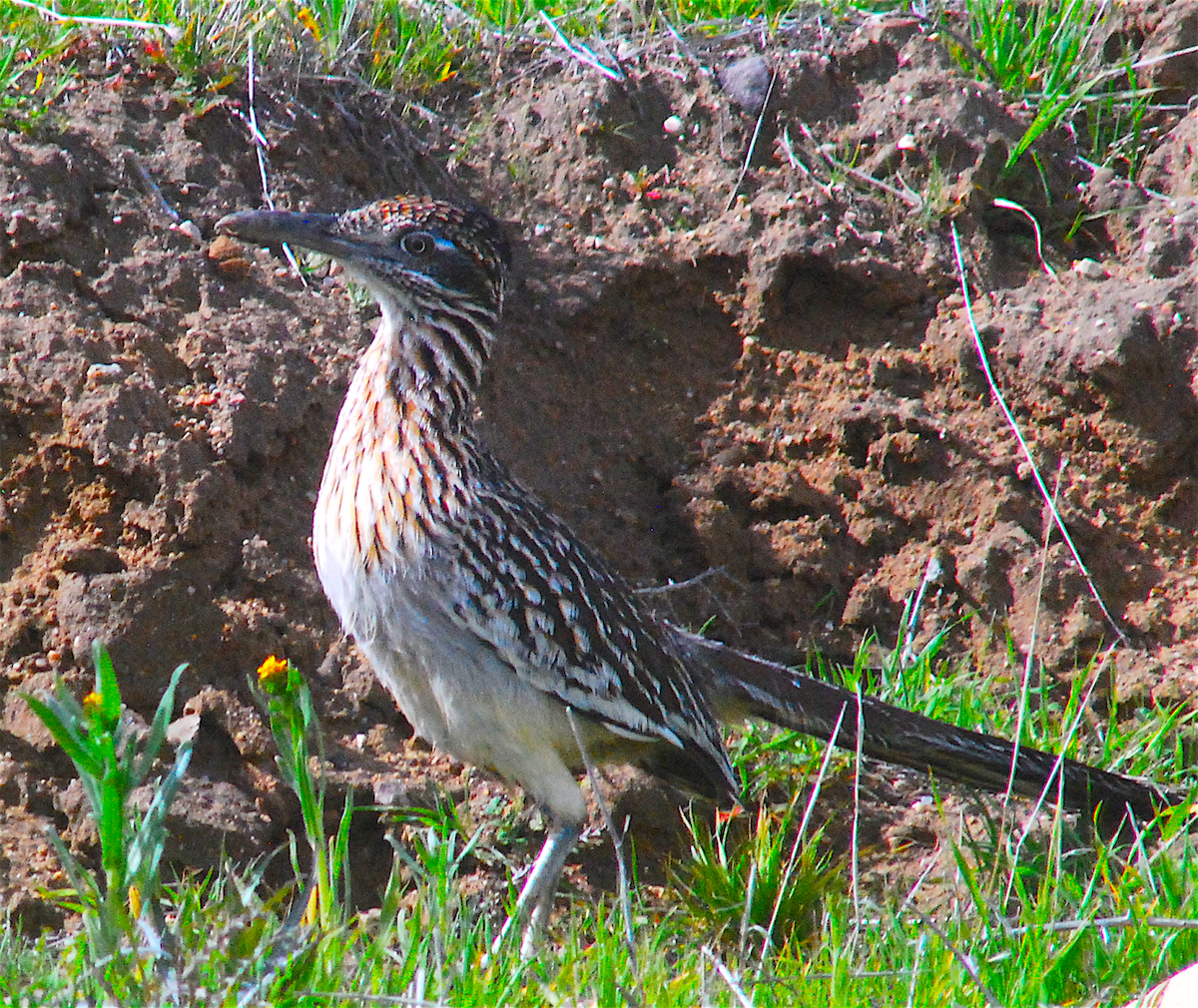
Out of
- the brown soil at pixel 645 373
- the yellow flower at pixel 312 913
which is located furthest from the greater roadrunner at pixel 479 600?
the yellow flower at pixel 312 913

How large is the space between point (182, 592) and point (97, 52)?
2.43 meters

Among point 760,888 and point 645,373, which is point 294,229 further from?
point 760,888

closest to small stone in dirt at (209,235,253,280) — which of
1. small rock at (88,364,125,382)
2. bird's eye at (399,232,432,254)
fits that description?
small rock at (88,364,125,382)

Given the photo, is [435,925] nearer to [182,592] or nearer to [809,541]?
[182,592]

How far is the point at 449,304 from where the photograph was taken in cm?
488

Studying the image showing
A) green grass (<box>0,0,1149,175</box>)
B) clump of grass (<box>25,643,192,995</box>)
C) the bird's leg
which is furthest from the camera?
green grass (<box>0,0,1149,175</box>)

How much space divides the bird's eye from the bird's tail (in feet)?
5.47

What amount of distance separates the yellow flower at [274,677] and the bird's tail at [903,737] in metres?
2.28

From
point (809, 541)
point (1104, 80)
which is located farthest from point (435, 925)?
point (1104, 80)

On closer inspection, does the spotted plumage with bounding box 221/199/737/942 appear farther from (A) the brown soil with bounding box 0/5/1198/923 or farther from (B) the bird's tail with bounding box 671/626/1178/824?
(A) the brown soil with bounding box 0/5/1198/923

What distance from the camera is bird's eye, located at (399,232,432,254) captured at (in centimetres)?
477

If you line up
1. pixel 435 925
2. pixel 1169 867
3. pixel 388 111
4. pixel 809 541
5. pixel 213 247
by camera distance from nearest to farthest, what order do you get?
pixel 435 925 → pixel 1169 867 → pixel 213 247 → pixel 809 541 → pixel 388 111

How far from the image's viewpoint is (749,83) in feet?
21.7

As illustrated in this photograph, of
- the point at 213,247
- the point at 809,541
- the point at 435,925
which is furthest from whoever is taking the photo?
the point at 809,541
